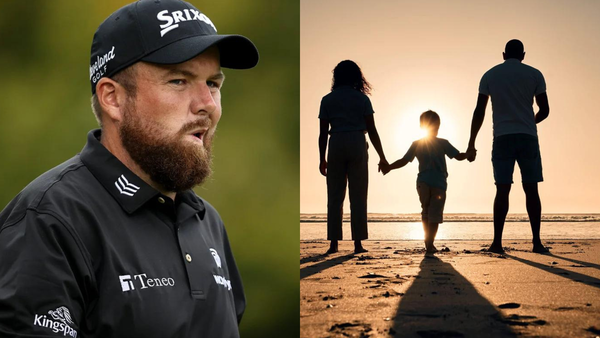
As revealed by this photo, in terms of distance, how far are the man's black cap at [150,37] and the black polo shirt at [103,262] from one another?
129mm

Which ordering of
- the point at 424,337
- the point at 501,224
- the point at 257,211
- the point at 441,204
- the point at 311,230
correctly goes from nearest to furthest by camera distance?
the point at 257,211 → the point at 424,337 → the point at 501,224 → the point at 441,204 → the point at 311,230

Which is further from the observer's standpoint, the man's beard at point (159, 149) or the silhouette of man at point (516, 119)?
the silhouette of man at point (516, 119)

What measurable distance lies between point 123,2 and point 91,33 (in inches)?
5.6

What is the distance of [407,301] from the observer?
2.70 m

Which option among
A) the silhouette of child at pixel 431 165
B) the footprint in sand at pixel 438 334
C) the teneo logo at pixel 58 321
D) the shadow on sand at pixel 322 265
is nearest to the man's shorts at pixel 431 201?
the silhouette of child at pixel 431 165

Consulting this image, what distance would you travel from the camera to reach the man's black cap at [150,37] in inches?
37.5

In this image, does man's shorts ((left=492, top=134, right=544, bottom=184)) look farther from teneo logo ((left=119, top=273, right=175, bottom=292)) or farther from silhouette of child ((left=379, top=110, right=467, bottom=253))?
teneo logo ((left=119, top=273, right=175, bottom=292))

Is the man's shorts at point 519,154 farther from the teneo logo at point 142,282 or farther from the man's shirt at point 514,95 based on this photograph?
the teneo logo at point 142,282

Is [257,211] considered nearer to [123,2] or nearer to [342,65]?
[123,2]

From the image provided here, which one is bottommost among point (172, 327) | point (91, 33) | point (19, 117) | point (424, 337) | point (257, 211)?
point (424, 337)

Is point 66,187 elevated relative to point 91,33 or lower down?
lower down

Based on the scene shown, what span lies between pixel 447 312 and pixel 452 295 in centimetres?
19

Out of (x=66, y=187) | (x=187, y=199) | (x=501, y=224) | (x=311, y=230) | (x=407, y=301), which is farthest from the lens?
(x=311, y=230)

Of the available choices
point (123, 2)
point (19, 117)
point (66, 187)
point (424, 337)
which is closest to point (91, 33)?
point (123, 2)
